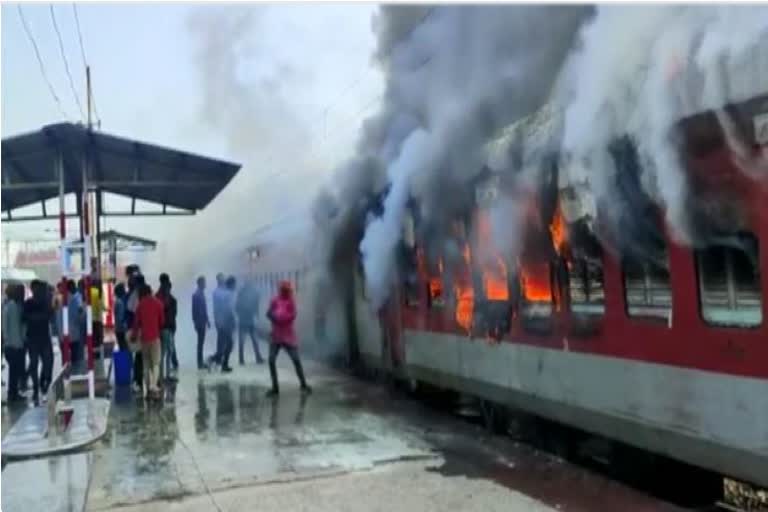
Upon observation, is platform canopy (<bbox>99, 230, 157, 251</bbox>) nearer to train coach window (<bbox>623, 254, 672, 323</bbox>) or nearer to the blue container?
the blue container

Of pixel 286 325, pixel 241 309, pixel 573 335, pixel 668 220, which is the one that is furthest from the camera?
pixel 241 309

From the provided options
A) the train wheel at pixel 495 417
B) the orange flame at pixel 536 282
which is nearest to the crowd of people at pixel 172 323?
the train wheel at pixel 495 417

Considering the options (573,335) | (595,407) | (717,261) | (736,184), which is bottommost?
(595,407)

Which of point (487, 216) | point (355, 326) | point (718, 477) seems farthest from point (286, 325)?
point (718, 477)

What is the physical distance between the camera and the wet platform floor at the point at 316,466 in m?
5.83

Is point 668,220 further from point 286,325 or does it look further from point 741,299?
point 286,325

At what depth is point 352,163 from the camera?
12.2 meters

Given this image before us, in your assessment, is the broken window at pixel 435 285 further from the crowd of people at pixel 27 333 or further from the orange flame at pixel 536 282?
the crowd of people at pixel 27 333

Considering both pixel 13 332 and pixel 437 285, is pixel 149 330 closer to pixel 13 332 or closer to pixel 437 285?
pixel 13 332

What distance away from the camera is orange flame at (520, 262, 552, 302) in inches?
267

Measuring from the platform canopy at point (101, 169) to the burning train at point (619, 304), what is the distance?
3.52 m

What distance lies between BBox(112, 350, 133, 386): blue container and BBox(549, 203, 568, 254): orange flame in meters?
7.80

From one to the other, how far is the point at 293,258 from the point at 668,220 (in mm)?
12032

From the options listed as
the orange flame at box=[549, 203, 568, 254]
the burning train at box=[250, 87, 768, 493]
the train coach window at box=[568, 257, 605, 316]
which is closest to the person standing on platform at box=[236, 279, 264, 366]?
the burning train at box=[250, 87, 768, 493]
